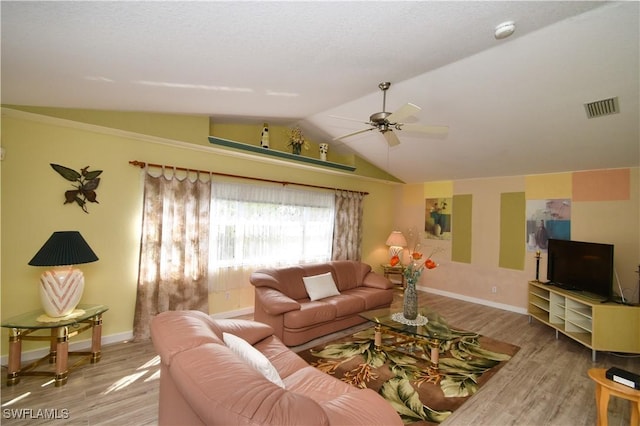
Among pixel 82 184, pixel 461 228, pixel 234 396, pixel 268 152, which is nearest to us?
pixel 234 396

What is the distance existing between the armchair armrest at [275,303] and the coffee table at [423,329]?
0.95 metres

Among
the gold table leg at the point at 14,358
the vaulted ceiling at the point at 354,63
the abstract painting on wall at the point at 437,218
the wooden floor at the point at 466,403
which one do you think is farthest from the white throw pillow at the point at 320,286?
the abstract painting on wall at the point at 437,218

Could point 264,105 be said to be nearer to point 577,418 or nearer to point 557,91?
point 557,91

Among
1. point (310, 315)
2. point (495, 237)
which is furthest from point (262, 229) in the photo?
point (495, 237)

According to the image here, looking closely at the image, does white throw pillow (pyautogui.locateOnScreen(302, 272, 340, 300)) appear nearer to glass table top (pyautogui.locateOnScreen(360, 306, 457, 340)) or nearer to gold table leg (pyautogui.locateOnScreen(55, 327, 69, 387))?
glass table top (pyautogui.locateOnScreen(360, 306, 457, 340))

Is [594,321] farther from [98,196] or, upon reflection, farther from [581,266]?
[98,196]

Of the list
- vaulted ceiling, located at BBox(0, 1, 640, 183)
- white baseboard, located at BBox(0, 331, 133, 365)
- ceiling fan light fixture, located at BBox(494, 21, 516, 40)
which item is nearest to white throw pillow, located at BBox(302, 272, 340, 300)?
white baseboard, located at BBox(0, 331, 133, 365)

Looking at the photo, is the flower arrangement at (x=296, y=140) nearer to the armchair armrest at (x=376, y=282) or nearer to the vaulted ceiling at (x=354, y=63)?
the vaulted ceiling at (x=354, y=63)

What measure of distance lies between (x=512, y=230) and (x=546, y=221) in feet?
1.69

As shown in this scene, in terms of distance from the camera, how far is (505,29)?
192cm

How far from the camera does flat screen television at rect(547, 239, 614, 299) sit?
3.40 metres

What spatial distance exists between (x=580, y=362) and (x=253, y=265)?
4.37 m

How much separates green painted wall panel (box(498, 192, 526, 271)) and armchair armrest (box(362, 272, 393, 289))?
94.5 inches

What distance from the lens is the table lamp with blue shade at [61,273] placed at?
246 centimetres
